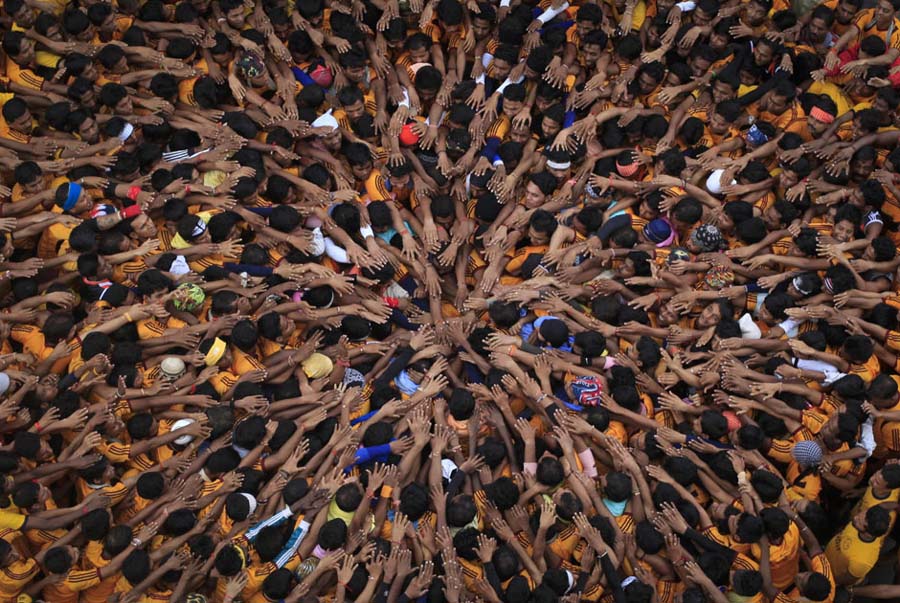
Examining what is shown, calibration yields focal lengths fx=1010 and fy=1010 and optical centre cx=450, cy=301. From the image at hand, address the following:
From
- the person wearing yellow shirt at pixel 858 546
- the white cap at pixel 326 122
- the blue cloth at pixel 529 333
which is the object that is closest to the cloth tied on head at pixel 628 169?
the blue cloth at pixel 529 333

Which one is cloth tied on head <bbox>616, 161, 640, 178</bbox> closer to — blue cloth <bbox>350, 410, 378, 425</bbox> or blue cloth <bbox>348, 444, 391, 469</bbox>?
blue cloth <bbox>350, 410, 378, 425</bbox>

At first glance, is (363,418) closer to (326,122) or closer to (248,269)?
(248,269)

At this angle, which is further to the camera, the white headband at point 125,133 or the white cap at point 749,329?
the white headband at point 125,133

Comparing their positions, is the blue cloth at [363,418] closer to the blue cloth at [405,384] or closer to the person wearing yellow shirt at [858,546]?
the blue cloth at [405,384]

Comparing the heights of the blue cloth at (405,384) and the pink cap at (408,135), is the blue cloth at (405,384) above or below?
below

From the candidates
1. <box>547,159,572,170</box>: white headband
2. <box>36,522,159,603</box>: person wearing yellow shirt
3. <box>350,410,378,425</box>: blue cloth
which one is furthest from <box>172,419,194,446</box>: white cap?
<box>547,159,572,170</box>: white headband

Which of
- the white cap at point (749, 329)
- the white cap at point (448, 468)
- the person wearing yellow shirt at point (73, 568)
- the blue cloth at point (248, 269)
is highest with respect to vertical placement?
the white cap at point (749, 329)

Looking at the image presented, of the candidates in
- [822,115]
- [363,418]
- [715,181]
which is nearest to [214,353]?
[363,418]
